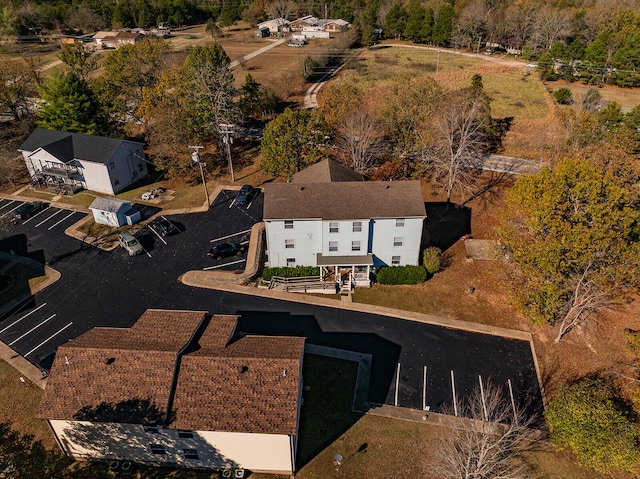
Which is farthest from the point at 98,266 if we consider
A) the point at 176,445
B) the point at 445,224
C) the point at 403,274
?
the point at 445,224

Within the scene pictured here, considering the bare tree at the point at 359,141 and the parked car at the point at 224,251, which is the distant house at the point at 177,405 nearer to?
the parked car at the point at 224,251

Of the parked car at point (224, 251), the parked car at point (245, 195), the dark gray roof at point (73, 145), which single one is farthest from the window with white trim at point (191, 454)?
the dark gray roof at point (73, 145)

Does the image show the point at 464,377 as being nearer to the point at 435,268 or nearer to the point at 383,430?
the point at 383,430

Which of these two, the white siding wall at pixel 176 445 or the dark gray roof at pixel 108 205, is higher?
the dark gray roof at pixel 108 205

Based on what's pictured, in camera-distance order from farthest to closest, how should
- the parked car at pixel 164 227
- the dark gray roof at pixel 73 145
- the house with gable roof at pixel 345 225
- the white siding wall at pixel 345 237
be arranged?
the dark gray roof at pixel 73 145 → the parked car at pixel 164 227 → the white siding wall at pixel 345 237 → the house with gable roof at pixel 345 225

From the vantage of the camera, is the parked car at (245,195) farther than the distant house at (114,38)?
No

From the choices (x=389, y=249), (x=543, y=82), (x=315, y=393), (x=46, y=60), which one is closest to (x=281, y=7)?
(x=46, y=60)
